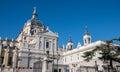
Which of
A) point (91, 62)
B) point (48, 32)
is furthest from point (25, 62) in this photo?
point (91, 62)

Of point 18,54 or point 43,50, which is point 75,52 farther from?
point 18,54

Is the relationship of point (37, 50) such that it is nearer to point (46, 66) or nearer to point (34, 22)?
point (34, 22)

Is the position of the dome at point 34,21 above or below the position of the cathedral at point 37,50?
above

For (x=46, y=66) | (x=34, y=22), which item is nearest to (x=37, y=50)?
(x=34, y=22)

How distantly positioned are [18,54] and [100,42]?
80.5 feet

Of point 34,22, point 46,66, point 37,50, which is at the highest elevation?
point 34,22

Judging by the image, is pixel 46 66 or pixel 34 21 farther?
pixel 34 21

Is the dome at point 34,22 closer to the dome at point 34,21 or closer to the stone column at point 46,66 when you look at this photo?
the dome at point 34,21

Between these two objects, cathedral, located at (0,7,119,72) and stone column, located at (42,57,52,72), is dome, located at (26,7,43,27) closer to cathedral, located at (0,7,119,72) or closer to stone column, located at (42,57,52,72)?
cathedral, located at (0,7,119,72)

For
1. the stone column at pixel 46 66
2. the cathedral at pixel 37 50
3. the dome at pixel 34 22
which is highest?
the dome at pixel 34 22

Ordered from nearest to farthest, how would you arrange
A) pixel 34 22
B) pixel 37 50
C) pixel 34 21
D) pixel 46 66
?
pixel 46 66 < pixel 37 50 < pixel 34 22 < pixel 34 21

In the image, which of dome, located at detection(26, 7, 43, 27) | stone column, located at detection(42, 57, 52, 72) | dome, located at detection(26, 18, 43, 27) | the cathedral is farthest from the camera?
dome, located at detection(26, 7, 43, 27)

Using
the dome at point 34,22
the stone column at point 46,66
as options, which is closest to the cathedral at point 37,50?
the dome at point 34,22

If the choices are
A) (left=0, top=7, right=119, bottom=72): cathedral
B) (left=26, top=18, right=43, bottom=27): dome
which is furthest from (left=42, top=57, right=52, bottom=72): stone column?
(left=26, top=18, right=43, bottom=27): dome
